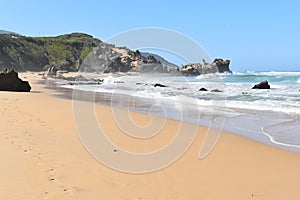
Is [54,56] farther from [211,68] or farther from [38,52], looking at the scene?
[211,68]

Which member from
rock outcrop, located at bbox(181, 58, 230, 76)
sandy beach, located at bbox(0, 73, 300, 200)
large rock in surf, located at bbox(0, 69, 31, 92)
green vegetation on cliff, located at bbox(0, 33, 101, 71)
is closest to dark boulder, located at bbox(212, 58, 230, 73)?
rock outcrop, located at bbox(181, 58, 230, 76)

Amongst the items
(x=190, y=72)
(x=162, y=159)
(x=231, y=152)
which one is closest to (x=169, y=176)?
(x=162, y=159)

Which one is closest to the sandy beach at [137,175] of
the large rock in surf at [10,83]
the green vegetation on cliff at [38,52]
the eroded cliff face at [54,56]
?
the large rock in surf at [10,83]

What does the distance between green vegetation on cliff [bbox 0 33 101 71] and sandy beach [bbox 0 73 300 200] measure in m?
64.4

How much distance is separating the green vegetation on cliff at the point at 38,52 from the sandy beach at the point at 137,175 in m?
64.4

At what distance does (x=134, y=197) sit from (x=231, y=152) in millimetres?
3273

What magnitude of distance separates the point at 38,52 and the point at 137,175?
336 feet

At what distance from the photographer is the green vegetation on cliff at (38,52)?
85.8 meters

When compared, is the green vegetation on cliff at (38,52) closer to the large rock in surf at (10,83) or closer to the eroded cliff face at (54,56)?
the eroded cliff face at (54,56)

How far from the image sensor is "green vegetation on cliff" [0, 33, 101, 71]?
8580 centimetres

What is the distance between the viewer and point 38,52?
9906 cm

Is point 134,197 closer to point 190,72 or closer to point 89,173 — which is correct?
point 89,173

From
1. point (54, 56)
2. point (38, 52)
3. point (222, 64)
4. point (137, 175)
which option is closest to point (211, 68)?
point (222, 64)

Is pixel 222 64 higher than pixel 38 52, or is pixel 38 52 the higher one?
pixel 38 52
